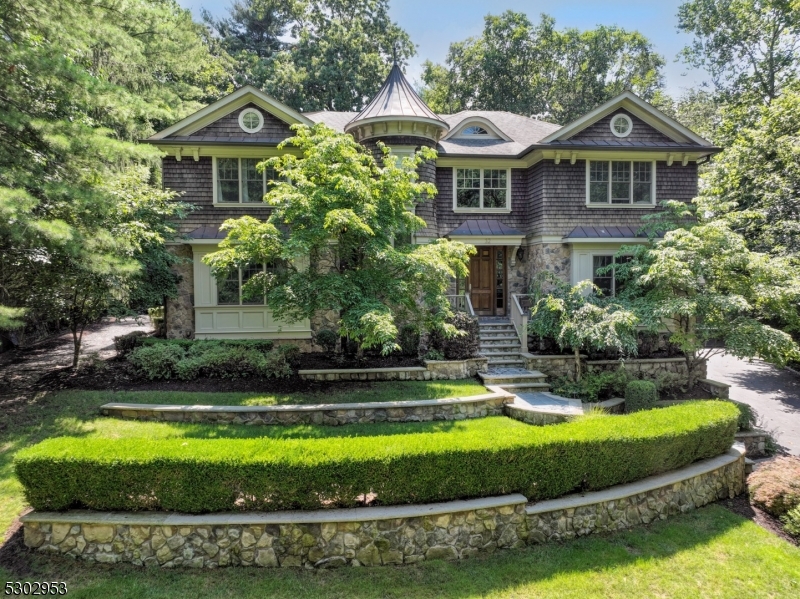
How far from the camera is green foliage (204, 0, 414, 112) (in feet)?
83.4

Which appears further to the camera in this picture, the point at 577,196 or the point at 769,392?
the point at 577,196

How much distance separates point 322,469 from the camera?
15.0 feet

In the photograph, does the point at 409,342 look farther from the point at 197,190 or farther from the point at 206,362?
the point at 197,190

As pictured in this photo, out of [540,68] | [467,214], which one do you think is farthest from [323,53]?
[467,214]

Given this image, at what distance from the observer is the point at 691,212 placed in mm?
12102

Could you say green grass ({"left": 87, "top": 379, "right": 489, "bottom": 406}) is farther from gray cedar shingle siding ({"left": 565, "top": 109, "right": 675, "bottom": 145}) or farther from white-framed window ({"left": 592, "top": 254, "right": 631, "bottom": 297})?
gray cedar shingle siding ({"left": 565, "top": 109, "right": 675, "bottom": 145})

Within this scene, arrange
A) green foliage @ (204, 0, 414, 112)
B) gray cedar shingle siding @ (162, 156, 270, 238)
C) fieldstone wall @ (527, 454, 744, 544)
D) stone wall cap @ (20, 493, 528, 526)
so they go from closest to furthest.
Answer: stone wall cap @ (20, 493, 528, 526) → fieldstone wall @ (527, 454, 744, 544) → gray cedar shingle siding @ (162, 156, 270, 238) → green foliage @ (204, 0, 414, 112)

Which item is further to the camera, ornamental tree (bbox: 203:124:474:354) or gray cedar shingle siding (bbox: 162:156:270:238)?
gray cedar shingle siding (bbox: 162:156:270:238)

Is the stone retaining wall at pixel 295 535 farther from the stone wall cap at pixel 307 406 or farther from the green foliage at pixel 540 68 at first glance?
the green foliage at pixel 540 68

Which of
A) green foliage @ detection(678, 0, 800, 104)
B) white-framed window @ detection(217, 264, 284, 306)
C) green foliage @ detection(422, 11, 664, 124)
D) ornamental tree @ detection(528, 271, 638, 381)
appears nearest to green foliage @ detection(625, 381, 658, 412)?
ornamental tree @ detection(528, 271, 638, 381)

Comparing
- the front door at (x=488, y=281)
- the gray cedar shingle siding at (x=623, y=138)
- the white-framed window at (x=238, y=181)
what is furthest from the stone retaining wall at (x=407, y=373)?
the gray cedar shingle siding at (x=623, y=138)

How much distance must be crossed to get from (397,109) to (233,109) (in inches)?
184

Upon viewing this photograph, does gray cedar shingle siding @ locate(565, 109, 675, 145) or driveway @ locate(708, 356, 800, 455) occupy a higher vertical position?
gray cedar shingle siding @ locate(565, 109, 675, 145)

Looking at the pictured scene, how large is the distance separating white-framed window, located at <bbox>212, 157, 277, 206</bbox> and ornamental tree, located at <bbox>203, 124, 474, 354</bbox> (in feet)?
11.4
